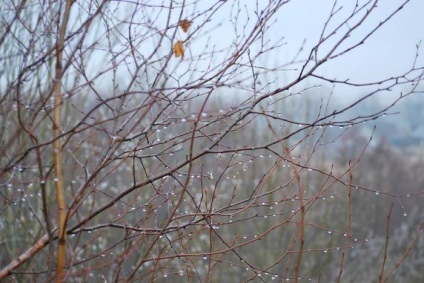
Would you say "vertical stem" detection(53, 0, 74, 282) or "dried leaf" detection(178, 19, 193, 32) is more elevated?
"dried leaf" detection(178, 19, 193, 32)

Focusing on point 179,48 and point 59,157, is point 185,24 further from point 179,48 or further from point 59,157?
point 59,157

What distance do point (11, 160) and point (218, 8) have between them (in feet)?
3.99

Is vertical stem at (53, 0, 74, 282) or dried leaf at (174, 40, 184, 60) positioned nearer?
vertical stem at (53, 0, 74, 282)

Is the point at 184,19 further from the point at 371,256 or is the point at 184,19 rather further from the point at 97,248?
the point at 371,256

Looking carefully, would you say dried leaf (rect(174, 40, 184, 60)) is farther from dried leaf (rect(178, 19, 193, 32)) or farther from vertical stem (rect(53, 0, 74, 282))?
vertical stem (rect(53, 0, 74, 282))

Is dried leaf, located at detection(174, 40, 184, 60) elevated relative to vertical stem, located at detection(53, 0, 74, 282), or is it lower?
elevated

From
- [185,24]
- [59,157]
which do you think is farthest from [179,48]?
[59,157]

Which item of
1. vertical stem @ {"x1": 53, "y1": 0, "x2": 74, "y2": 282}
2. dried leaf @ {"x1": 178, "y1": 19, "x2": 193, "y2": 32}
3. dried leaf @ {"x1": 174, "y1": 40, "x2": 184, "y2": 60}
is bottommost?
vertical stem @ {"x1": 53, "y1": 0, "x2": 74, "y2": 282}

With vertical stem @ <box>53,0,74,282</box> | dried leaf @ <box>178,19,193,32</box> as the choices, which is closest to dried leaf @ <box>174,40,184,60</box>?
dried leaf @ <box>178,19,193,32</box>

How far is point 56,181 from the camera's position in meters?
3.05

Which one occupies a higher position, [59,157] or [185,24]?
[185,24]

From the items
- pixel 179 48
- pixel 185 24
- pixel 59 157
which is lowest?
pixel 59 157

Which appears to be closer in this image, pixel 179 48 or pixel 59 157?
pixel 59 157

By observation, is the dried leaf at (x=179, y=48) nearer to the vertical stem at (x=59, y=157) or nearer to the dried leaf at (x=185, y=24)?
the dried leaf at (x=185, y=24)
